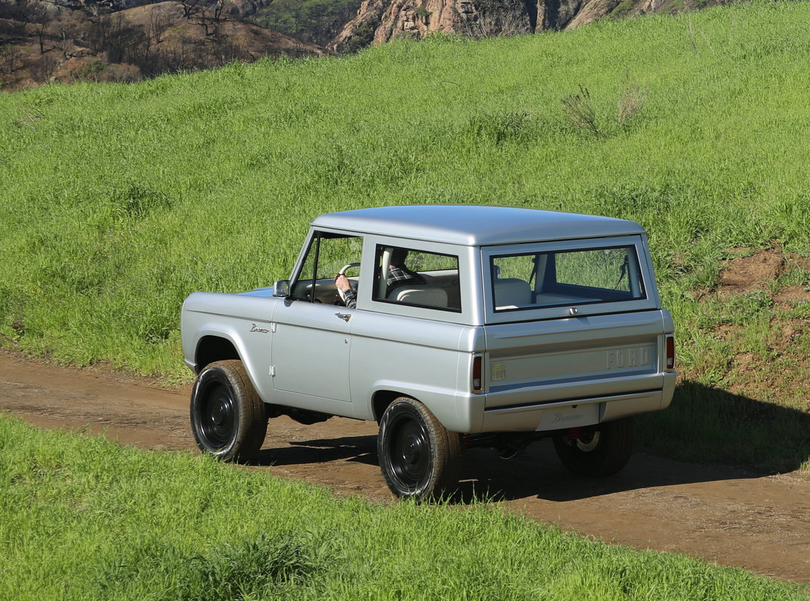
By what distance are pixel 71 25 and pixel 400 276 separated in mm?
101583

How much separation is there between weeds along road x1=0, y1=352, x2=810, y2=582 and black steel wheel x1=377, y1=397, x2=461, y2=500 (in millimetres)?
303

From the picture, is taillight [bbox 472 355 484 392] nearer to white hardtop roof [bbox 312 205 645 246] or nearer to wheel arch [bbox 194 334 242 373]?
white hardtop roof [bbox 312 205 645 246]

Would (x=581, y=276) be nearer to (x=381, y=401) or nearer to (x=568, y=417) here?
(x=568, y=417)

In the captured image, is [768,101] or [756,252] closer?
[756,252]

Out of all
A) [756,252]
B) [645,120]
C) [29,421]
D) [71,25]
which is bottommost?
[29,421]

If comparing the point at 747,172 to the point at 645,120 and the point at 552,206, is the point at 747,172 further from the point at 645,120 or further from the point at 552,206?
the point at 645,120

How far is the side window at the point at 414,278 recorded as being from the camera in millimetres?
7160

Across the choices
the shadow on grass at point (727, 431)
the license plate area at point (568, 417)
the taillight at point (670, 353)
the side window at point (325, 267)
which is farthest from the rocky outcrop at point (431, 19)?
the license plate area at point (568, 417)

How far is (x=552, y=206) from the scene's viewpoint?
14.2 metres

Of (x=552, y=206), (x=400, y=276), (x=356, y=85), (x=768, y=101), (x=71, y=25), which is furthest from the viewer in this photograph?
(x=71, y=25)

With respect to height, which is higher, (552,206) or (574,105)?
(574,105)

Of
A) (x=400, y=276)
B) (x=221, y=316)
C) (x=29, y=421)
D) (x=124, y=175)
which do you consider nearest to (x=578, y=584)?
(x=400, y=276)

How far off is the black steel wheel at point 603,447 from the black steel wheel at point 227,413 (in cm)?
226

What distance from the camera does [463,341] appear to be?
21.4 feet
